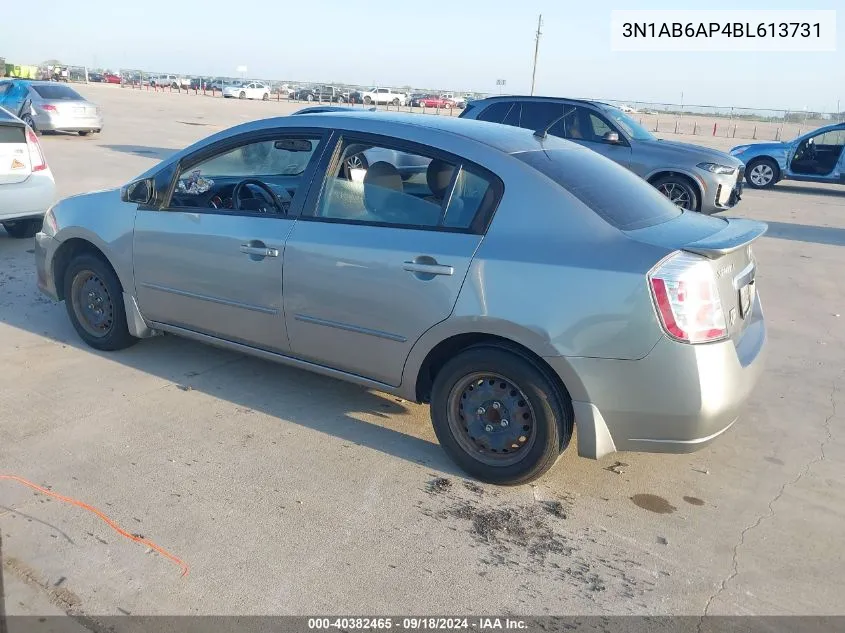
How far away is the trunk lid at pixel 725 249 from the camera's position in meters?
3.35

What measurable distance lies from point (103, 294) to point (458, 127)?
2.72 m

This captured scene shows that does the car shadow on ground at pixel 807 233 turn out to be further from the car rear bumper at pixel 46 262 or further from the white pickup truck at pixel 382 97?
the white pickup truck at pixel 382 97

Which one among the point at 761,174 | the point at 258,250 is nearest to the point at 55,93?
the point at 761,174

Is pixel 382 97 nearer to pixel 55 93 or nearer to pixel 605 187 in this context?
pixel 55 93

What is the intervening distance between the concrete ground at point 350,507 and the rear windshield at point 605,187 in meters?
1.32

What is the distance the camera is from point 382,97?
196 ft

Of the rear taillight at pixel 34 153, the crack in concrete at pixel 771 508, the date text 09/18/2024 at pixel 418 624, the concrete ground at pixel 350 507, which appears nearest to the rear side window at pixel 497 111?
the rear taillight at pixel 34 153

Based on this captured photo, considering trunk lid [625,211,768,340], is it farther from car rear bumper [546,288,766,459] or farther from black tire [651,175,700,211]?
black tire [651,175,700,211]

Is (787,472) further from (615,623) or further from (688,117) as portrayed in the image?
(688,117)

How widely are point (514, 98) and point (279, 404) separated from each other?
8.74 meters

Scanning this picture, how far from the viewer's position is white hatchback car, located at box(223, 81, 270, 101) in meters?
57.6

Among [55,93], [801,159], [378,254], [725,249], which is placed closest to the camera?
[725,249]

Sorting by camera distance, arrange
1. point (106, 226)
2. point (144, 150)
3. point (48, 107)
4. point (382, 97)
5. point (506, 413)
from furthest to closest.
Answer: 1. point (382, 97)
2. point (48, 107)
3. point (144, 150)
4. point (106, 226)
5. point (506, 413)

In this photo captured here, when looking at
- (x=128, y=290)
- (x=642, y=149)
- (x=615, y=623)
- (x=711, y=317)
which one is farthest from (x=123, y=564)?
(x=642, y=149)
